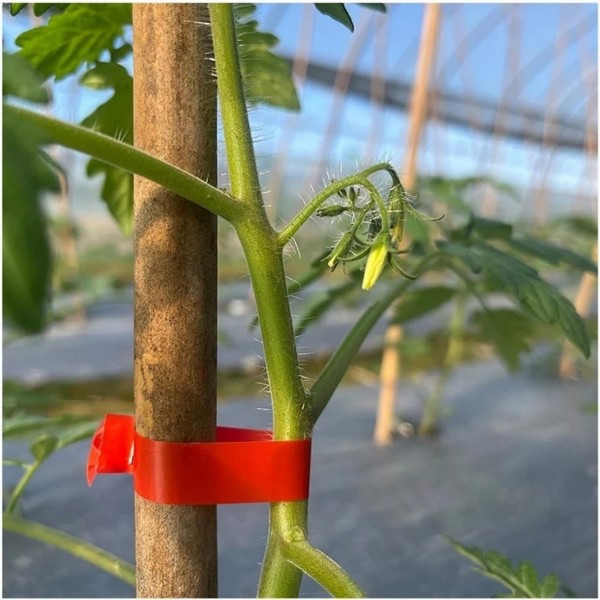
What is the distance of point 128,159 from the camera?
1.22ft

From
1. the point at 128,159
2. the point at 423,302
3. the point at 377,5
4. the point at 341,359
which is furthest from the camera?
the point at 423,302

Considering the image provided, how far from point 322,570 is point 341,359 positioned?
159mm

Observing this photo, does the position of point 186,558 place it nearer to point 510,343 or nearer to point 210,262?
point 210,262

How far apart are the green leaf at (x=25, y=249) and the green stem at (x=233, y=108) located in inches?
6.6

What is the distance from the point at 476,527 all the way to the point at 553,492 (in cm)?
33

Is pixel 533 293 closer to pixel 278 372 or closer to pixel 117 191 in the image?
pixel 278 372

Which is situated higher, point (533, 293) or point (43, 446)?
point (533, 293)

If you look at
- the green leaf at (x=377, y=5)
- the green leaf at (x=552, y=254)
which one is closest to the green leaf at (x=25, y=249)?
the green leaf at (x=377, y=5)

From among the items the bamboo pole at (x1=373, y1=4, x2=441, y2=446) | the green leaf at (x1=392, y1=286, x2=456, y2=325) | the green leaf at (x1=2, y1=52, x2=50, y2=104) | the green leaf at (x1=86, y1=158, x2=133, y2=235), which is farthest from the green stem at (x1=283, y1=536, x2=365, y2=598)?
the bamboo pole at (x1=373, y1=4, x2=441, y2=446)

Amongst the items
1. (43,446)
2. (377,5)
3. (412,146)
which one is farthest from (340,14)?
(412,146)

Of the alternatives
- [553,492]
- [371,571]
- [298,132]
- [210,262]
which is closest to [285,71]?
[210,262]

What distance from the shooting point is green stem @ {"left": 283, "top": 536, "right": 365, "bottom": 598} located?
397 millimetres

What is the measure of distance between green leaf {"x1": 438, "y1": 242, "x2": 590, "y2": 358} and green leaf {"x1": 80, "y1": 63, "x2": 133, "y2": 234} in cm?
34

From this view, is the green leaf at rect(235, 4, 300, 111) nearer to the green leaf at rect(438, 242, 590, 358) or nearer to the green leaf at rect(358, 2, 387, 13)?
the green leaf at rect(358, 2, 387, 13)
